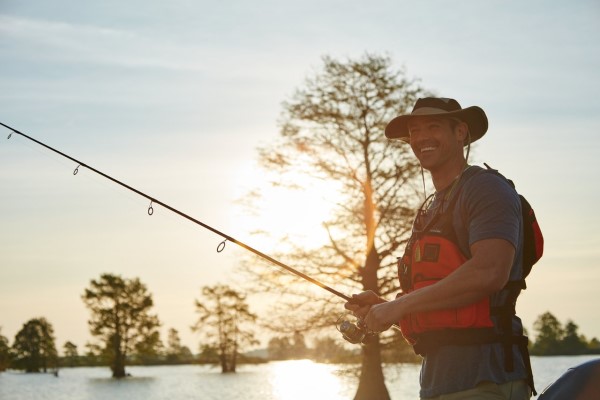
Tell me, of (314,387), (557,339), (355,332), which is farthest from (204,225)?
(557,339)

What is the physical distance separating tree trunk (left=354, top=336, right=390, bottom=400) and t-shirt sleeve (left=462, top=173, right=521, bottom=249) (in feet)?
57.7

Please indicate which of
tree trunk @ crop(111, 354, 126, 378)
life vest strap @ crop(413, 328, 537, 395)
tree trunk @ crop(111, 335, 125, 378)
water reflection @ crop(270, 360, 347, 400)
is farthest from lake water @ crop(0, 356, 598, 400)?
tree trunk @ crop(111, 354, 126, 378)

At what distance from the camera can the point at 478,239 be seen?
9.79 feet

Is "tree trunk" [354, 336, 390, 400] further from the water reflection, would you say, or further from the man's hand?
the man's hand

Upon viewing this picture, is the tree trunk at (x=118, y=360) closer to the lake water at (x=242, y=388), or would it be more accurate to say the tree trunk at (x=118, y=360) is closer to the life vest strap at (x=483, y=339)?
the lake water at (x=242, y=388)

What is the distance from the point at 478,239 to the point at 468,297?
0.22 m

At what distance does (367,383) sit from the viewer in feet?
67.1

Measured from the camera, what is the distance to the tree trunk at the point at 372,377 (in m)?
20.3

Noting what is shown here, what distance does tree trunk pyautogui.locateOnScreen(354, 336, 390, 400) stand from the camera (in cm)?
2034

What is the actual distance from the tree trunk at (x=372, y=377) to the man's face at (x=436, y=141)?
17.2 metres

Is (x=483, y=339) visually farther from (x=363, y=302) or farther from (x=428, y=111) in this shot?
(x=428, y=111)

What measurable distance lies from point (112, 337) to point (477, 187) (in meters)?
80.2

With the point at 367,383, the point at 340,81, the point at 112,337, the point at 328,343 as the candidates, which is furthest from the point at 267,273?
the point at 112,337

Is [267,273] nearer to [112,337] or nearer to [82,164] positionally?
[82,164]
